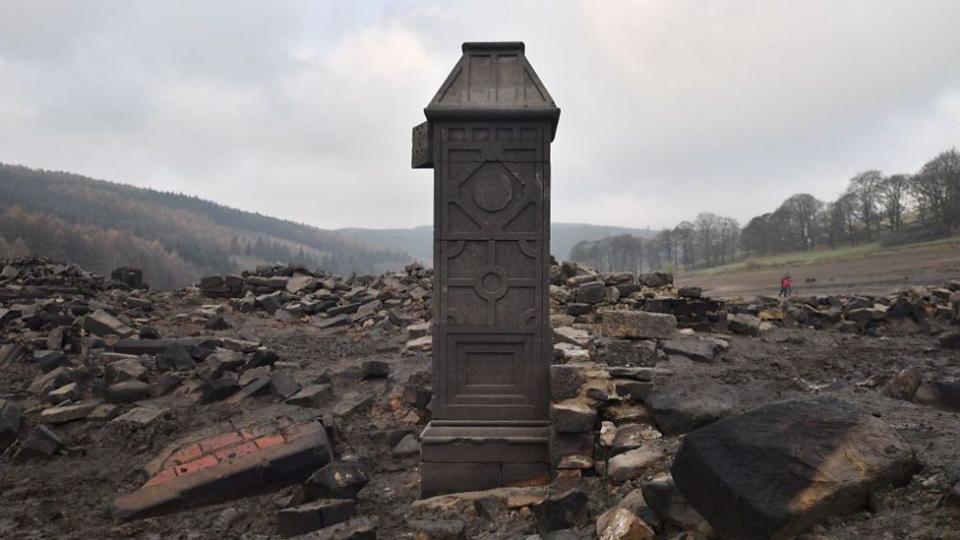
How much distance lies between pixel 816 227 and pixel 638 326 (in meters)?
50.3

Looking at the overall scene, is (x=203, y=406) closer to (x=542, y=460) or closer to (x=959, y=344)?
(x=542, y=460)

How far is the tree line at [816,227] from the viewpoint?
37406mm

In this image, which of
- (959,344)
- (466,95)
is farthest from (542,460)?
(959,344)

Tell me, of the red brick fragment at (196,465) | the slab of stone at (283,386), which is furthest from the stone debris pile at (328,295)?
the red brick fragment at (196,465)

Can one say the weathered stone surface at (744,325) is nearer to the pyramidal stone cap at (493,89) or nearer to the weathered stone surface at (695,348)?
the weathered stone surface at (695,348)

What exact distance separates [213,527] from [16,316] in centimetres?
944

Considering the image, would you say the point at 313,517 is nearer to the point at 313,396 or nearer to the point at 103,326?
the point at 313,396

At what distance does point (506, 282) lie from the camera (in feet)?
16.9

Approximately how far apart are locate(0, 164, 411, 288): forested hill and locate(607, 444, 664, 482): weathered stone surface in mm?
38416

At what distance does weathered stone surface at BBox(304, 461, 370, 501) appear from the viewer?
4703mm

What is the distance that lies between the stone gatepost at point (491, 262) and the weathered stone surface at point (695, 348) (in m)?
4.10

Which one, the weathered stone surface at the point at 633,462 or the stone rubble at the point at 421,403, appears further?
the weathered stone surface at the point at 633,462

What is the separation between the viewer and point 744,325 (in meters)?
11.3

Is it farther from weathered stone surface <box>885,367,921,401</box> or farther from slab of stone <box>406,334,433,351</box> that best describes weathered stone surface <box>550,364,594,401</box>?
slab of stone <box>406,334,433,351</box>
